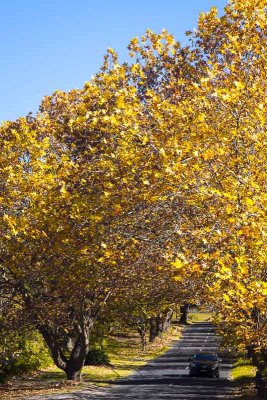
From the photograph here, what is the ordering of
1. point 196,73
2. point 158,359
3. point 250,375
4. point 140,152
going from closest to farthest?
point 140,152 → point 196,73 → point 250,375 → point 158,359

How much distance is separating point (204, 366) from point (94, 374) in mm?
6443

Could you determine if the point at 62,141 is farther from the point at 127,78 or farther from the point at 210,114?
the point at 210,114

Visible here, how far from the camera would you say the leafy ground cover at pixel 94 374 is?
2862 cm

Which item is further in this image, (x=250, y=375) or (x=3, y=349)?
(x=250, y=375)

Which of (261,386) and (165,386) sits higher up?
(165,386)

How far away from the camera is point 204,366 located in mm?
37656

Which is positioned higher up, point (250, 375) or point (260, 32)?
point (260, 32)

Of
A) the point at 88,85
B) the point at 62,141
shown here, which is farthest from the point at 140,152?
the point at 62,141

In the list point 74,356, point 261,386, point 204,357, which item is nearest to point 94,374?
point 74,356

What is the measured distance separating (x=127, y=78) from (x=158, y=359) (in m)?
34.7

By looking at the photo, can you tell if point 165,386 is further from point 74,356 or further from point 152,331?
point 152,331

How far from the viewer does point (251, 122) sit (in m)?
15.0

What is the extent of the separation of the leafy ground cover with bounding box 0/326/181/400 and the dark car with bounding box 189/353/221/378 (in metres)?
4.32

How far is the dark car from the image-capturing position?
37625mm
